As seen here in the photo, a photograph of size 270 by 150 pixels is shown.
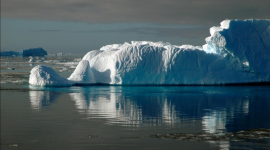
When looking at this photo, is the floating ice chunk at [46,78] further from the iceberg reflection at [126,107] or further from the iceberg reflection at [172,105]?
the iceberg reflection at [126,107]

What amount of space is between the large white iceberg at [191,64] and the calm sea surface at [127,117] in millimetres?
1742

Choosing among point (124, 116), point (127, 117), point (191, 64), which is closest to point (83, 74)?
point (191, 64)

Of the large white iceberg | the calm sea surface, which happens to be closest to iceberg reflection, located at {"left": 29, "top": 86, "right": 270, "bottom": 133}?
the calm sea surface

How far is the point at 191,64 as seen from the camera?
801 inches

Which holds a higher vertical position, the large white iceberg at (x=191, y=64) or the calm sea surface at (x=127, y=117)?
the large white iceberg at (x=191, y=64)

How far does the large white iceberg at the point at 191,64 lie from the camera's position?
20.2 metres

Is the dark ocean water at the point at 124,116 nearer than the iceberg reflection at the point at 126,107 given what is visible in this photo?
Yes

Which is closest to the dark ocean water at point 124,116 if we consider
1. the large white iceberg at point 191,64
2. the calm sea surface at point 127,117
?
the calm sea surface at point 127,117

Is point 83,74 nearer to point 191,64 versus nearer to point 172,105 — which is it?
point 191,64

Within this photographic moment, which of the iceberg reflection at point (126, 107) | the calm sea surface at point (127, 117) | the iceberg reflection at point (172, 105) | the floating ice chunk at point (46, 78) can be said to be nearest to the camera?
the calm sea surface at point (127, 117)

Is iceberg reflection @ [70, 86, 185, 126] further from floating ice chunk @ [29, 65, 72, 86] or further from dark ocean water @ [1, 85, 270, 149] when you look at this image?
floating ice chunk @ [29, 65, 72, 86]

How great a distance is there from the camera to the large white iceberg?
2025cm

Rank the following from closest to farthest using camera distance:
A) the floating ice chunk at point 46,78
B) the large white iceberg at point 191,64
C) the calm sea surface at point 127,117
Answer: the calm sea surface at point 127,117
the floating ice chunk at point 46,78
the large white iceberg at point 191,64

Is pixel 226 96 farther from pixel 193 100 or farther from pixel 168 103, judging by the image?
pixel 168 103
